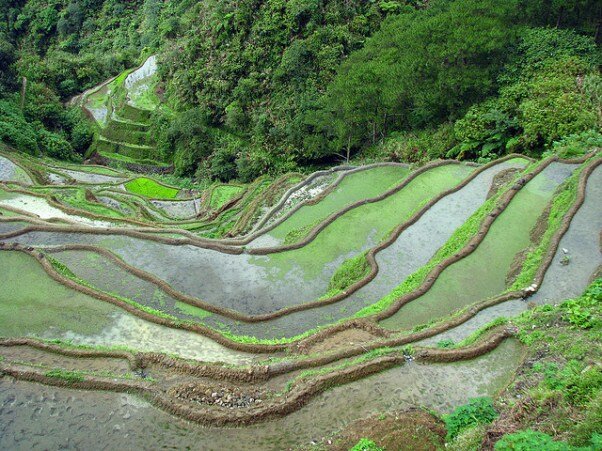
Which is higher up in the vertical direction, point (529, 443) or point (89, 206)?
point (529, 443)

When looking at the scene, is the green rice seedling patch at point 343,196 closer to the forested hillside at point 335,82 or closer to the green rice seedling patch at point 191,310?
the forested hillside at point 335,82

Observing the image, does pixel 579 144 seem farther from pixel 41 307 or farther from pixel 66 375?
pixel 41 307

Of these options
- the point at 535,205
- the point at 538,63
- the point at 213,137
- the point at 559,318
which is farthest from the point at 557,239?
the point at 213,137

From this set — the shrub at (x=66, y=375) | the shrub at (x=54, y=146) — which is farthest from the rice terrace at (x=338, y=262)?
the shrub at (x=54, y=146)

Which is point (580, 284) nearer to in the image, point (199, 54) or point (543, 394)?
point (543, 394)

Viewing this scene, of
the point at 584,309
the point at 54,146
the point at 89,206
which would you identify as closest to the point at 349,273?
the point at 584,309

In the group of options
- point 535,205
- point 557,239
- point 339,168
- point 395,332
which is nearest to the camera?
point 395,332

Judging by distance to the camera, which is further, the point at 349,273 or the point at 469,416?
the point at 349,273
